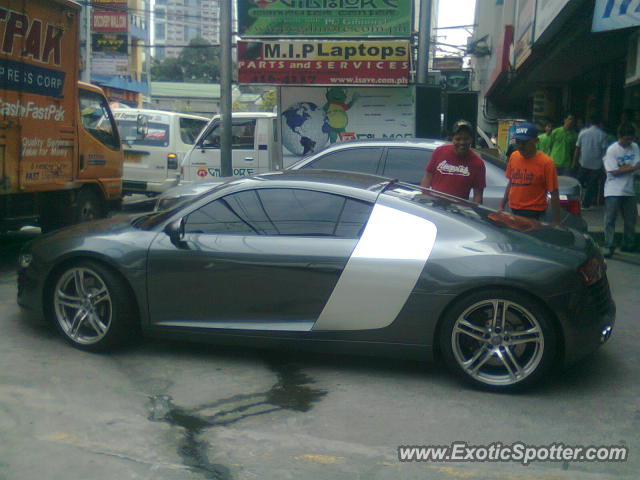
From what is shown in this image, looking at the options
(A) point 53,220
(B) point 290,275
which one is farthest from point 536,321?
(A) point 53,220

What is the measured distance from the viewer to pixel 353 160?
8.49 meters

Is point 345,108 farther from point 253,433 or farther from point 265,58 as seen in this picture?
point 253,433

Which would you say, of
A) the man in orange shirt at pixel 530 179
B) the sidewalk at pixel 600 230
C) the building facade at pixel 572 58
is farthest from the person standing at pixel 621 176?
the man in orange shirt at pixel 530 179

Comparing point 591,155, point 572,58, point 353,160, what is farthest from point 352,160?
point 572,58

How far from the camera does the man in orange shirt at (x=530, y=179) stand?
7223 mm

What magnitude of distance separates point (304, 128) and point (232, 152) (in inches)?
52.3

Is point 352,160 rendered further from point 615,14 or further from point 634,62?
point 634,62

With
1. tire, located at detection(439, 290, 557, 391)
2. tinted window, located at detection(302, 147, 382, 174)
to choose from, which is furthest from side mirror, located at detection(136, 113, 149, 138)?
tire, located at detection(439, 290, 557, 391)

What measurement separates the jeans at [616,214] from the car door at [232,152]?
20.2ft

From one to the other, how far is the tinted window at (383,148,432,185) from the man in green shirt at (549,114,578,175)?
8159 millimetres

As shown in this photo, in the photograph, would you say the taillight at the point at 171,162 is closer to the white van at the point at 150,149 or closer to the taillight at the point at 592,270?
the white van at the point at 150,149

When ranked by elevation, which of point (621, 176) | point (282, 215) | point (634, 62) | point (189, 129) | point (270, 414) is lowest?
point (270, 414)

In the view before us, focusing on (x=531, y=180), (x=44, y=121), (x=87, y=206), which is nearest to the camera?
(x=531, y=180)

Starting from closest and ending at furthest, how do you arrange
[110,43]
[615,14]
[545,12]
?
[615,14]
[545,12]
[110,43]
